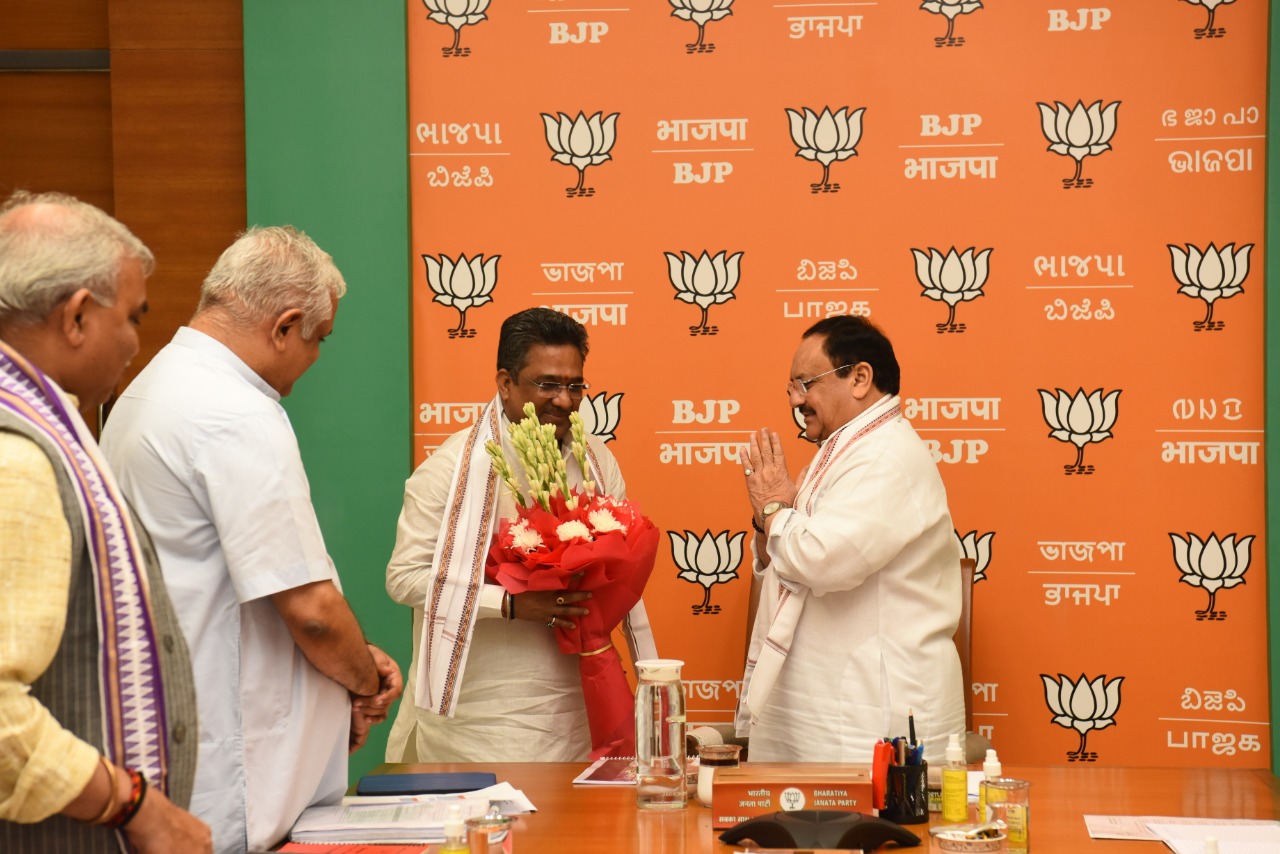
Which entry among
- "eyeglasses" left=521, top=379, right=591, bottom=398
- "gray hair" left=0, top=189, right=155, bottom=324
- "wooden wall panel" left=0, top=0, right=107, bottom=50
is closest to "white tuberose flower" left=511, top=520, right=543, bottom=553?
"eyeglasses" left=521, top=379, right=591, bottom=398

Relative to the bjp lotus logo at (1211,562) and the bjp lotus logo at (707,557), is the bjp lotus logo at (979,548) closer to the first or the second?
the bjp lotus logo at (1211,562)

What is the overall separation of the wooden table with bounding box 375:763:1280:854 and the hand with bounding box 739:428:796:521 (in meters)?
0.87

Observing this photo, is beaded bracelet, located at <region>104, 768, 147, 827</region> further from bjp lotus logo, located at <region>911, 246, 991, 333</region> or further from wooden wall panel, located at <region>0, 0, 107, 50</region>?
wooden wall panel, located at <region>0, 0, 107, 50</region>

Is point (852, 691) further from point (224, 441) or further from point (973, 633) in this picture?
point (224, 441)

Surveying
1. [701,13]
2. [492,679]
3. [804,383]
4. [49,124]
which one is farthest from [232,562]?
[49,124]

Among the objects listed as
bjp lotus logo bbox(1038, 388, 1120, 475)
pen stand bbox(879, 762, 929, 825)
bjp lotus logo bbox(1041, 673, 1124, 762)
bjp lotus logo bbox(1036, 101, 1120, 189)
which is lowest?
bjp lotus logo bbox(1041, 673, 1124, 762)

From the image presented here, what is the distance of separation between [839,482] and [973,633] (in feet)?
3.83

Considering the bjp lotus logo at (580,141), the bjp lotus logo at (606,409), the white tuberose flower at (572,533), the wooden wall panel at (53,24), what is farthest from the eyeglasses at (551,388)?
the wooden wall panel at (53,24)

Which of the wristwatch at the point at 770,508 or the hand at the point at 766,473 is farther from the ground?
the hand at the point at 766,473

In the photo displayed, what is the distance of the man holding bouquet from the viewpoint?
9.46 feet

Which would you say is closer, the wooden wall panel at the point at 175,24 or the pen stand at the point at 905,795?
the pen stand at the point at 905,795

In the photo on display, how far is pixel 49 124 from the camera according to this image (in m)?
4.15

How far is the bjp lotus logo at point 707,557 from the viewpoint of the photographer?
3879 mm

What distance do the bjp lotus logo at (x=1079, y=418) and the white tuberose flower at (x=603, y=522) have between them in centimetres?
172
